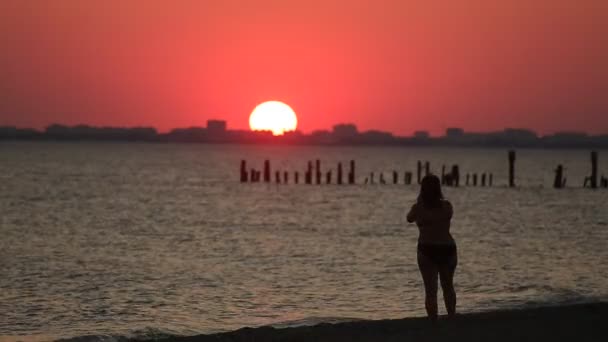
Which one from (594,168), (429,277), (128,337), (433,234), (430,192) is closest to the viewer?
(430,192)

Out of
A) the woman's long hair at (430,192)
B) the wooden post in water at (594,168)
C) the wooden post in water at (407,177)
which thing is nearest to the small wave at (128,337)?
the woman's long hair at (430,192)

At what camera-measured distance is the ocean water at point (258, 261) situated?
18922 millimetres

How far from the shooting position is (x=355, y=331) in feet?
39.4

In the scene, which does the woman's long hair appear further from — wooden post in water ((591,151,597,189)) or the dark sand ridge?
wooden post in water ((591,151,597,189))

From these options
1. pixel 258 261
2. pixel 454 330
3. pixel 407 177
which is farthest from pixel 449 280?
pixel 407 177

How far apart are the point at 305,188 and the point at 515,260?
173 feet

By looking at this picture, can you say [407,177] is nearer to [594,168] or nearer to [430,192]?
[594,168]

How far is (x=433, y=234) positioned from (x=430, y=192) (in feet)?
1.71

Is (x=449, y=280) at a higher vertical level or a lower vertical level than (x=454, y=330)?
higher

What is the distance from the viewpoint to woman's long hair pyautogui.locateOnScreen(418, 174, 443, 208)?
11531 millimetres

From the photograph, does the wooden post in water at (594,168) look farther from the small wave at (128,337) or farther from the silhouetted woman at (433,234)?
the silhouetted woman at (433,234)

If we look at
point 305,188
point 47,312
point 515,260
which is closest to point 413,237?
point 515,260

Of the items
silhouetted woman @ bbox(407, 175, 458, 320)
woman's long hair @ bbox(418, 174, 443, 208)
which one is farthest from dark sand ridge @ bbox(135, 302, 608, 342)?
woman's long hair @ bbox(418, 174, 443, 208)

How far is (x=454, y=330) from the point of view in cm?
1191
